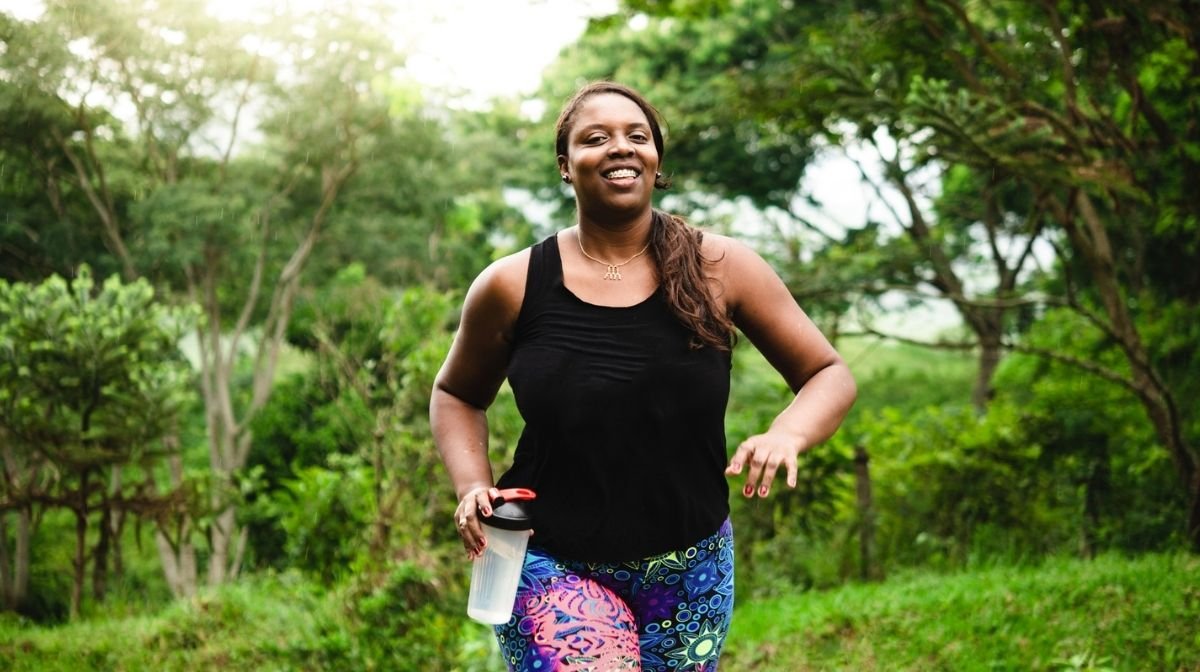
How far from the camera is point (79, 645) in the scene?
6.85 metres

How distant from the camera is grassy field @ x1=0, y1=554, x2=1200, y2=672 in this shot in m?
5.24

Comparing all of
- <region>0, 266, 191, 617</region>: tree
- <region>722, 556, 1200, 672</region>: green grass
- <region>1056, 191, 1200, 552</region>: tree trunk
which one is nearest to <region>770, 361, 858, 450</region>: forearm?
<region>722, 556, 1200, 672</region>: green grass

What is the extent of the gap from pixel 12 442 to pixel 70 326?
1.41 meters

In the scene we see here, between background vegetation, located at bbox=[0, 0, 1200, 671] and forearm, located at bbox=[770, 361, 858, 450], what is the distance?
2767 millimetres

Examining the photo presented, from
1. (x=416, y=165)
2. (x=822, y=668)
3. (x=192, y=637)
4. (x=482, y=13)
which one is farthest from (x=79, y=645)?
(x=416, y=165)

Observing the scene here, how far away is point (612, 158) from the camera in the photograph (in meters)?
2.34

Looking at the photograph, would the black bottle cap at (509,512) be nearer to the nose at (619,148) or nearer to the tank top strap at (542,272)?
the tank top strap at (542,272)

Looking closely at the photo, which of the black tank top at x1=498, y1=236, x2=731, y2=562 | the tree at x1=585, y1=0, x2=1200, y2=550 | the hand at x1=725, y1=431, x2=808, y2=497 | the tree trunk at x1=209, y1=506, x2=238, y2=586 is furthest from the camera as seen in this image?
the tree trunk at x1=209, y1=506, x2=238, y2=586

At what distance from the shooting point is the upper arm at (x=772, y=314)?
2426mm

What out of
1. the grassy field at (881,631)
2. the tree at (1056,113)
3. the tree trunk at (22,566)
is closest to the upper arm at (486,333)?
the grassy field at (881,631)

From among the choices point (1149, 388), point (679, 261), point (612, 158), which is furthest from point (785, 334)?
point (1149, 388)

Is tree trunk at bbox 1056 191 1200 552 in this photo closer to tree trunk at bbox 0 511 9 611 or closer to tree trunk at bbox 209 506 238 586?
tree trunk at bbox 0 511 9 611

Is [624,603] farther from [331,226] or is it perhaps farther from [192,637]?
[331,226]

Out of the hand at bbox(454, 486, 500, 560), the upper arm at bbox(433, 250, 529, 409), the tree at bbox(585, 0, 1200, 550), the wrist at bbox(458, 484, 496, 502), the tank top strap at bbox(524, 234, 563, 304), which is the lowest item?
the hand at bbox(454, 486, 500, 560)
